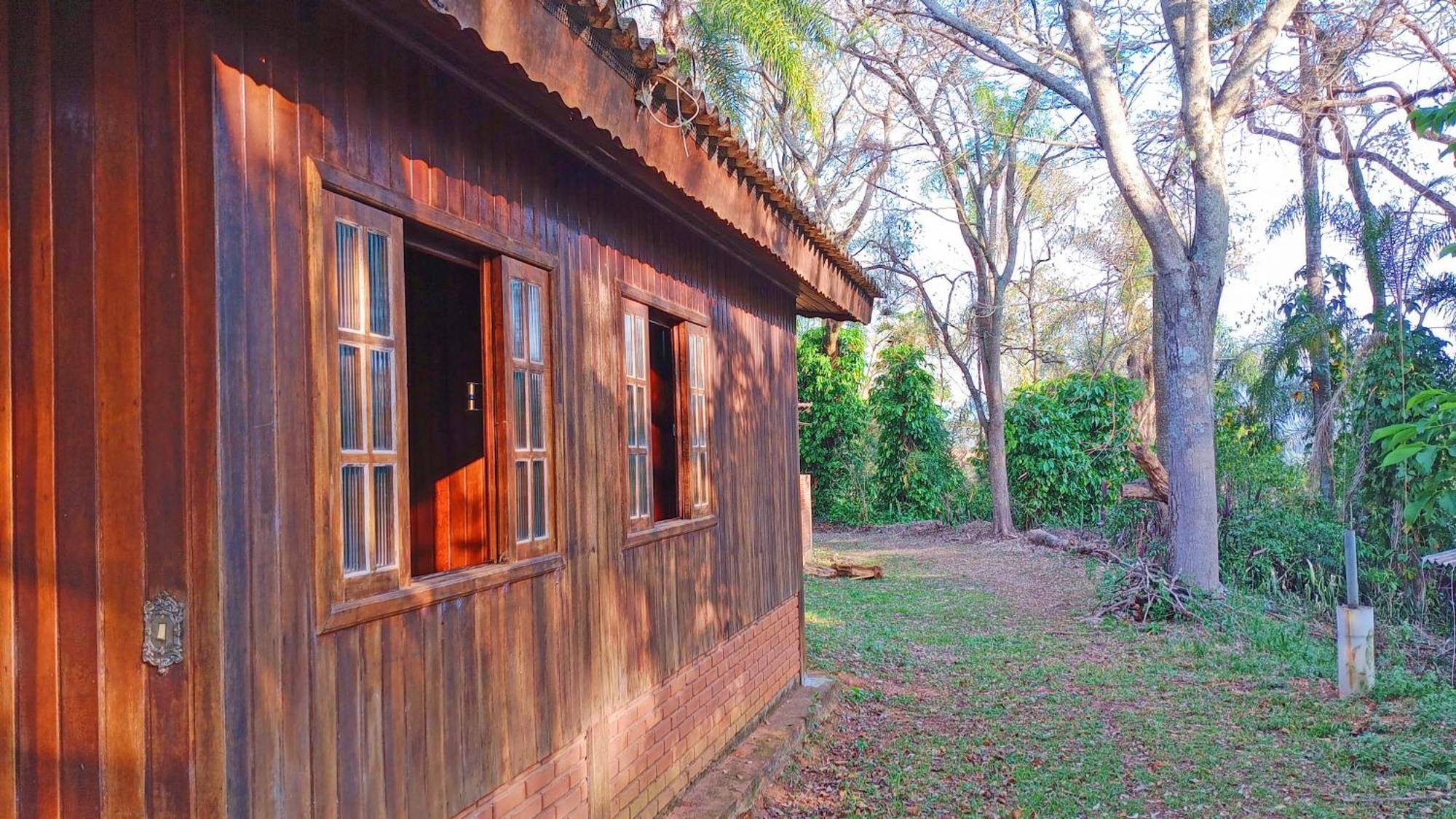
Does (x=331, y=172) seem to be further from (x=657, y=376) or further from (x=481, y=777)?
(x=657, y=376)

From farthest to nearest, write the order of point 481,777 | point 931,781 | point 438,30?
1. point 931,781
2. point 481,777
3. point 438,30

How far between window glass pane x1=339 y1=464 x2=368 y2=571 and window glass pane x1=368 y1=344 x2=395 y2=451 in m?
0.13

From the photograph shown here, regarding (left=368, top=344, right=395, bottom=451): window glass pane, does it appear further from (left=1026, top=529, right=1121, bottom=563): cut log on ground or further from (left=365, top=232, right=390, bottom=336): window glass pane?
(left=1026, top=529, right=1121, bottom=563): cut log on ground

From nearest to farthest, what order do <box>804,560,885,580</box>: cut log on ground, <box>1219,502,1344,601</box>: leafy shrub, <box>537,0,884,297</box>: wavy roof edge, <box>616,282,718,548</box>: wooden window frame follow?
<box>537,0,884,297</box>: wavy roof edge, <box>616,282,718,548</box>: wooden window frame, <box>1219,502,1344,601</box>: leafy shrub, <box>804,560,885,580</box>: cut log on ground

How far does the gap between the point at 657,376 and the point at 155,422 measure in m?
4.14

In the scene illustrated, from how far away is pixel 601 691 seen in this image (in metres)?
4.70

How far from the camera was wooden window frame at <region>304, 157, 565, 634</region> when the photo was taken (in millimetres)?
2912

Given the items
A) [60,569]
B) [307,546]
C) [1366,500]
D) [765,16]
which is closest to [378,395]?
[307,546]

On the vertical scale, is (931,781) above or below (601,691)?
below

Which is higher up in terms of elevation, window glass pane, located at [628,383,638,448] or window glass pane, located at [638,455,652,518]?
window glass pane, located at [628,383,638,448]

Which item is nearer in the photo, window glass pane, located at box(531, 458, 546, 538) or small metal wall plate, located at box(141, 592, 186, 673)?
small metal wall plate, located at box(141, 592, 186, 673)

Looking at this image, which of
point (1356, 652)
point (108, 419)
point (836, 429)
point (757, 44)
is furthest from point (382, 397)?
point (836, 429)

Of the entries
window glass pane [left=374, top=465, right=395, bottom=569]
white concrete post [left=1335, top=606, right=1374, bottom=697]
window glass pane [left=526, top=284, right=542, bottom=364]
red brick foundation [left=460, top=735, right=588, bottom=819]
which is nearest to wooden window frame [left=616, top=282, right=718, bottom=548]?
window glass pane [left=526, top=284, right=542, bottom=364]

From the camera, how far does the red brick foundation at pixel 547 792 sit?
3.76 m
